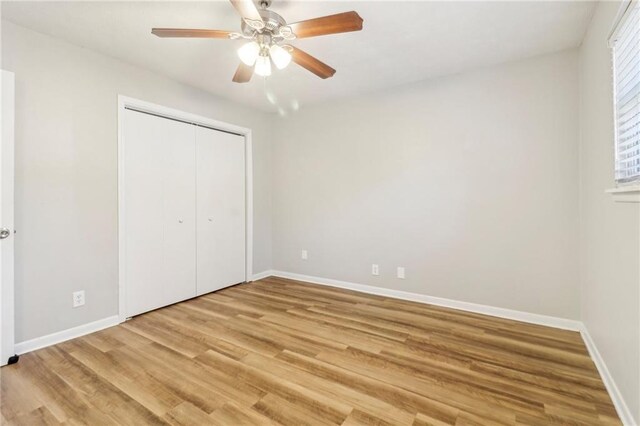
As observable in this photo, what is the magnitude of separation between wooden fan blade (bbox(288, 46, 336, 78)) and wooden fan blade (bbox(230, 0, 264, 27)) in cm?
35

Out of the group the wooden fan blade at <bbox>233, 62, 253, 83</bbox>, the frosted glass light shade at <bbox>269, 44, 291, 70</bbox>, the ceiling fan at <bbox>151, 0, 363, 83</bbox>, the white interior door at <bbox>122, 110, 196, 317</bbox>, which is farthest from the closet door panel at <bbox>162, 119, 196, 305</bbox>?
the frosted glass light shade at <bbox>269, 44, 291, 70</bbox>

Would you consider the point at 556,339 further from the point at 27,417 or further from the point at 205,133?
the point at 205,133

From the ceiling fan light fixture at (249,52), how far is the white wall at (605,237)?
2.07 meters

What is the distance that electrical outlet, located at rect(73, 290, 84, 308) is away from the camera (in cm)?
245

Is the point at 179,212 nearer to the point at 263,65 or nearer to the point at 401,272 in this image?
the point at 263,65

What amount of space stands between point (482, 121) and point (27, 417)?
3.92m

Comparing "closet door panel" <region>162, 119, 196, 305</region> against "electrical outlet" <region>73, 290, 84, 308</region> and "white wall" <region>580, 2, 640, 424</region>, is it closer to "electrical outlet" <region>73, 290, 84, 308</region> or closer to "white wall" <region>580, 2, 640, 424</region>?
"electrical outlet" <region>73, 290, 84, 308</region>

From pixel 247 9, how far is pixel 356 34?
41.4 inches

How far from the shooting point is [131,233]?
282 cm

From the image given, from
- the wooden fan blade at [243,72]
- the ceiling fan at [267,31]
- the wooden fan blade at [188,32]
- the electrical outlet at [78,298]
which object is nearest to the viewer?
the ceiling fan at [267,31]

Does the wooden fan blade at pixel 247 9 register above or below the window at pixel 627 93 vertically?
above

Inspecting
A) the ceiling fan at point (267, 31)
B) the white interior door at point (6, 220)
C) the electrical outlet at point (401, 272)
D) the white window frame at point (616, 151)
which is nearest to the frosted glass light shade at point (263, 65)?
the ceiling fan at point (267, 31)

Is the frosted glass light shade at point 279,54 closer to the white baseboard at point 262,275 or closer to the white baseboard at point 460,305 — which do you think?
the white baseboard at point 460,305

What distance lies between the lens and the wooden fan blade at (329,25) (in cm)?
157
